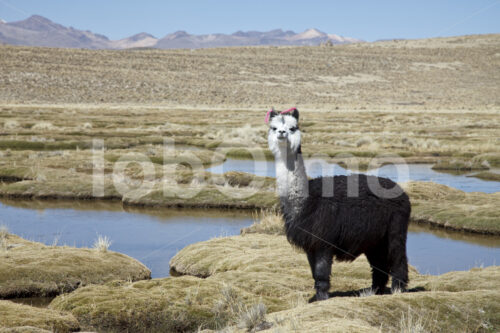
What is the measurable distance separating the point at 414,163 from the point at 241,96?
63.9 metres

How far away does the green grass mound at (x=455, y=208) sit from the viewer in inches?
691

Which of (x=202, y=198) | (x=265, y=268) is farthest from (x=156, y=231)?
(x=265, y=268)

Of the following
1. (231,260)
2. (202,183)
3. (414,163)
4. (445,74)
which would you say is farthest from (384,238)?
(445,74)

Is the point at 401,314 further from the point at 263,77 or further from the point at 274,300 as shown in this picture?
the point at 263,77

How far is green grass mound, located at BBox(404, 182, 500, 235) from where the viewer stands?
1755 centimetres

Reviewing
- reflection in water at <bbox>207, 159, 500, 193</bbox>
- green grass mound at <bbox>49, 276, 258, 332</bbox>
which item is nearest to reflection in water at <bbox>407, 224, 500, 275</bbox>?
green grass mound at <bbox>49, 276, 258, 332</bbox>

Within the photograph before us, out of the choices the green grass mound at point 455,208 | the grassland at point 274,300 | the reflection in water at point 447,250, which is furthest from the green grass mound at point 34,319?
the green grass mound at point 455,208

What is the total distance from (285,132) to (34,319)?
429 cm

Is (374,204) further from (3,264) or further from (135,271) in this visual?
(3,264)

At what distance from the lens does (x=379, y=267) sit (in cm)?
882

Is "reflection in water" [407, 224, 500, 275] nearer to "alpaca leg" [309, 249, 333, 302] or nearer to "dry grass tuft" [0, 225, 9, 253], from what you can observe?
"alpaca leg" [309, 249, 333, 302]

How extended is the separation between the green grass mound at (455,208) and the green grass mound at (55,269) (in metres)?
10.2

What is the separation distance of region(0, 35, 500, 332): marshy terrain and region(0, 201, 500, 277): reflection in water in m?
0.24

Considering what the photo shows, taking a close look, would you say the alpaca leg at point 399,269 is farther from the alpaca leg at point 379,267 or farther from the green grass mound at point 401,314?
the green grass mound at point 401,314
